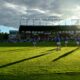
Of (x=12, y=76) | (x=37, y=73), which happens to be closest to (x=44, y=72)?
(x=37, y=73)

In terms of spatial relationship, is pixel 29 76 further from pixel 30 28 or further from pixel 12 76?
pixel 30 28

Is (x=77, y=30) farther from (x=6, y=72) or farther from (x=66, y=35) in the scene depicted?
(x=6, y=72)

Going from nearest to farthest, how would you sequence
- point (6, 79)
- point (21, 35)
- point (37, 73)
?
1. point (6, 79)
2. point (37, 73)
3. point (21, 35)

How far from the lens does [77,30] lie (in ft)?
451

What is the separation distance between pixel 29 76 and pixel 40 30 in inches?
4956

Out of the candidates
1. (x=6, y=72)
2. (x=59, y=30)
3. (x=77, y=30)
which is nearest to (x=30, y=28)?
(x=59, y=30)

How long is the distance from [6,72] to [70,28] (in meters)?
124

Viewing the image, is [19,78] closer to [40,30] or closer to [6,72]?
[6,72]

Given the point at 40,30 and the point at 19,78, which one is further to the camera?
the point at 40,30

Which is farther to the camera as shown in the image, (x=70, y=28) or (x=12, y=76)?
(x=70, y=28)

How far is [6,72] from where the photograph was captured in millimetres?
14812

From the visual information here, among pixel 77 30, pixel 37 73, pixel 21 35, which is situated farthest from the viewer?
pixel 21 35

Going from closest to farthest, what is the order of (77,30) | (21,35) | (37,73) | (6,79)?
1. (6,79)
2. (37,73)
3. (77,30)
4. (21,35)

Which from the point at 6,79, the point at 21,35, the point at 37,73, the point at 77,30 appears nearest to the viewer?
the point at 6,79
